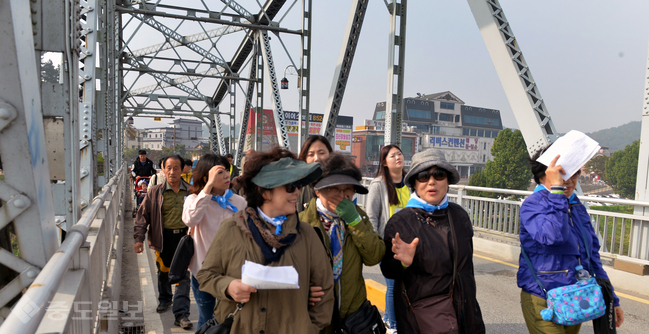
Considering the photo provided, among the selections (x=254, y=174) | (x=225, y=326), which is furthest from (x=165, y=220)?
(x=225, y=326)

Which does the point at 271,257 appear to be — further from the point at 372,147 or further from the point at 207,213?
the point at 372,147

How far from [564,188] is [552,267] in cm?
47

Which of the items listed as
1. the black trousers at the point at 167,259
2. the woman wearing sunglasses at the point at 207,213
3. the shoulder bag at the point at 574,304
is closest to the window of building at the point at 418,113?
the black trousers at the point at 167,259

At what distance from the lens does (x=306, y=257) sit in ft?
6.52

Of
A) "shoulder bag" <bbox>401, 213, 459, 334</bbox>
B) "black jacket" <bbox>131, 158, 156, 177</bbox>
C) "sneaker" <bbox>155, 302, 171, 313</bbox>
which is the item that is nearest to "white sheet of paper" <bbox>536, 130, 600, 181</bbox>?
"shoulder bag" <bbox>401, 213, 459, 334</bbox>

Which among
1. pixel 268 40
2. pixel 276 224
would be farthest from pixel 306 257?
pixel 268 40

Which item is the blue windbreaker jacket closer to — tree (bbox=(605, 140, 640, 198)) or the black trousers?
the black trousers

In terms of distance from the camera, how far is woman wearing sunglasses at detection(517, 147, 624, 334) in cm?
236

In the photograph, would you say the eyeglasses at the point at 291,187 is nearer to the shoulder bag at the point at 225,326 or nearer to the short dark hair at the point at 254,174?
the short dark hair at the point at 254,174

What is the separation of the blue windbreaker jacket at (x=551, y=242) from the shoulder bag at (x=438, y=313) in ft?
1.94

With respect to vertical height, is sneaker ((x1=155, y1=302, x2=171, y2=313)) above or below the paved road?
below

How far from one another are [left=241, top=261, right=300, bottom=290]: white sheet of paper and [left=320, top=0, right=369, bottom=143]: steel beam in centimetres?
788

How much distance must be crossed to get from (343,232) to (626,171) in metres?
92.3

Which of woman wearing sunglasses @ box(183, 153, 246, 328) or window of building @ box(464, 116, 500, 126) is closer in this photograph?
woman wearing sunglasses @ box(183, 153, 246, 328)
